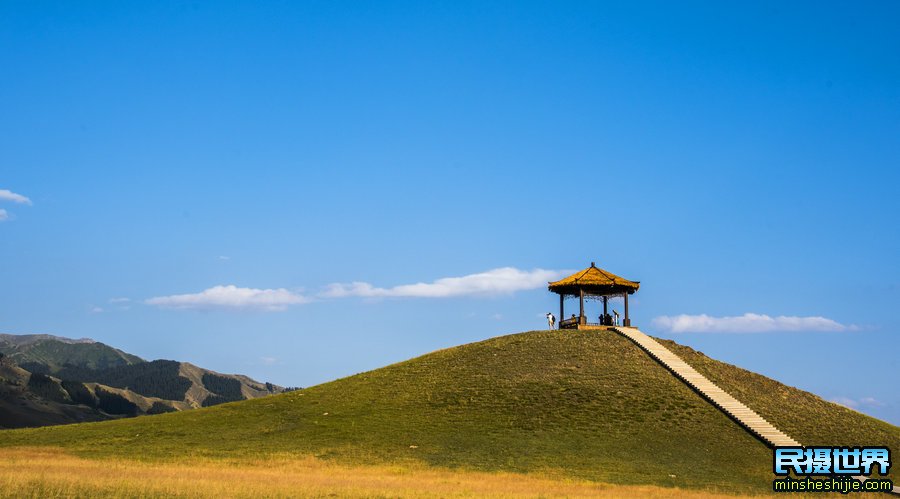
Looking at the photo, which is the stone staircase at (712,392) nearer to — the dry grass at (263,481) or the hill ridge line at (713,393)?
the hill ridge line at (713,393)

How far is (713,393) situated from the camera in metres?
65.8

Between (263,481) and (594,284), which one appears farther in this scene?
(594,284)

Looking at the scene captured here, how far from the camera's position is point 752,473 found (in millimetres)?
49281

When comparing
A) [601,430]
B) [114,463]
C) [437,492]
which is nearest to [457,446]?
[601,430]

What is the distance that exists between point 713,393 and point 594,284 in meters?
19.9

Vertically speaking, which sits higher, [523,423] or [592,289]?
[592,289]

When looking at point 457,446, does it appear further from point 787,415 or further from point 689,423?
point 787,415

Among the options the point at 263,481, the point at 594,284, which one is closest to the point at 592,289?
the point at 594,284

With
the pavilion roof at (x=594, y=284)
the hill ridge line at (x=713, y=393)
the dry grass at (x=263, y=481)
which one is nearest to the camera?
the dry grass at (x=263, y=481)

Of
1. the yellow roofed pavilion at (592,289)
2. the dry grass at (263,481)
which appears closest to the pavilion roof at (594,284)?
the yellow roofed pavilion at (592,289)

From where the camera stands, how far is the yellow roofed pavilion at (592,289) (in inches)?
3275

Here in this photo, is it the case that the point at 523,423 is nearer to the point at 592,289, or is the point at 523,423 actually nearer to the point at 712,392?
the point at 712,392

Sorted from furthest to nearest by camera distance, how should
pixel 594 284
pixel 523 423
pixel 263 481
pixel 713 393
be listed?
1. pixel 594 284
2. pixel 713 393
3. pixel 523 423
4. pixel 263 481

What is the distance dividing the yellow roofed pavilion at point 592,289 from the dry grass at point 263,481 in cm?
3880
